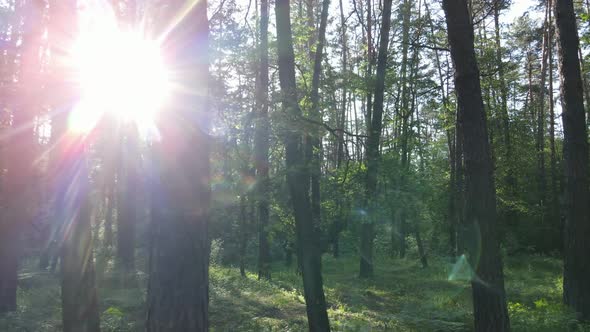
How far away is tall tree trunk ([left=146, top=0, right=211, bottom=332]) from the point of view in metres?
4.11

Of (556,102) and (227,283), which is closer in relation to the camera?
(227,283)

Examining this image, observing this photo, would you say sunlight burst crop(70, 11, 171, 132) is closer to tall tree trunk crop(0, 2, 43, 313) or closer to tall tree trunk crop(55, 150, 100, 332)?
tall tree trunk crop(55, 150, 100, 332)

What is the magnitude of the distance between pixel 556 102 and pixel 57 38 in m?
32.1

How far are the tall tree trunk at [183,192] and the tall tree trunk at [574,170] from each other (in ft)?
25.2

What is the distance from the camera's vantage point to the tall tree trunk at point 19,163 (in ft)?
36.0

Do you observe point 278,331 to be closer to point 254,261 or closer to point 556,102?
point 254,261

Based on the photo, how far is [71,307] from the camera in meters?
6.70

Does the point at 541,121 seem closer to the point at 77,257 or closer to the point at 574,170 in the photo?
the point at 574,170

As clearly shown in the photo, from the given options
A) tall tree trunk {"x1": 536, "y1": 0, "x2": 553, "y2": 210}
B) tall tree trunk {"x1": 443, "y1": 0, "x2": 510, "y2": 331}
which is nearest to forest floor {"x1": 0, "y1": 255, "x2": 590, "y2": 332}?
tall tree trunk {"x1": 443, "y1": 0, "x2": 510, "y2": 331}

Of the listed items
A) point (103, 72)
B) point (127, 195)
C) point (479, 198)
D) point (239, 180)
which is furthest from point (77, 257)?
point (127, 195)

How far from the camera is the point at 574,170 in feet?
28.2

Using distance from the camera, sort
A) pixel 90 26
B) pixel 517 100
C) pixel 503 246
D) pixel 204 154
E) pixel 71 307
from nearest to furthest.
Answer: pixel 204 154 < pixel 71 307 < pixel 90 26 < pixel 503 246 < pixel 517 100

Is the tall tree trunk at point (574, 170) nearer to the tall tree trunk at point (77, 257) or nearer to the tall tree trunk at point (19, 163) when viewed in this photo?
the tall tree trunk at point (77, 257)

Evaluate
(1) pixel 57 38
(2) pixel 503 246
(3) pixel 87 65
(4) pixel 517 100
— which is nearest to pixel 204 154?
(1) pixel 57 38
